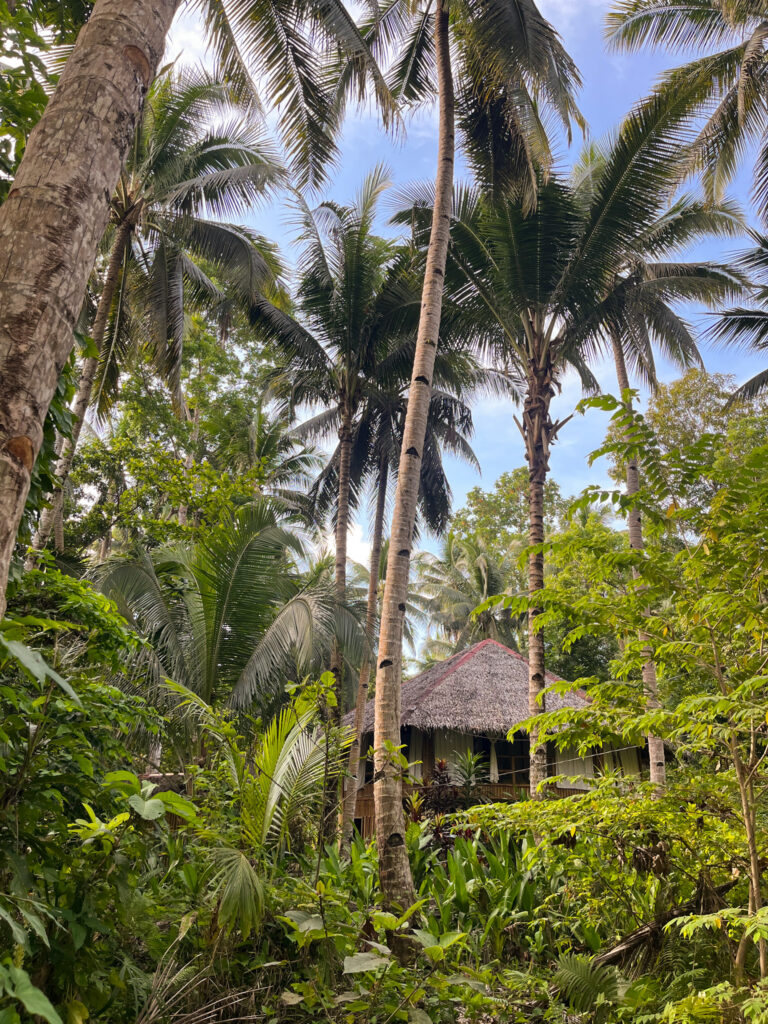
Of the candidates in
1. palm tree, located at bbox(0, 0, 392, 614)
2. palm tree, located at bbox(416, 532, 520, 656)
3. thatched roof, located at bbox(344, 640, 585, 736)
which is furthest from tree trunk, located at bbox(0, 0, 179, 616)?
palm tree, located at bbox(416, 532, 520, 656)

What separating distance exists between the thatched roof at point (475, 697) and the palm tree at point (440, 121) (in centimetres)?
821

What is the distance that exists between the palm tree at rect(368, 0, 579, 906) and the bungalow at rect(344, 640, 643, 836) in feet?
28.5

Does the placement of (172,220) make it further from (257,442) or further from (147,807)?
(147,807)

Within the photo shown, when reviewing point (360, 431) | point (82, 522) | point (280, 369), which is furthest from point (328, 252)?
point (82, 522)

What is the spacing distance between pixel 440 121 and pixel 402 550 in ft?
14.3

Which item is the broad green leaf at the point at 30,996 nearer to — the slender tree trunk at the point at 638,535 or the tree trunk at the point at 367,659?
the slender tree trunk at the point at 638,535

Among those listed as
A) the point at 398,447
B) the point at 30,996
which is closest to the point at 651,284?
the point at 398,447

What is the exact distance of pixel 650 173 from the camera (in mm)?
8875

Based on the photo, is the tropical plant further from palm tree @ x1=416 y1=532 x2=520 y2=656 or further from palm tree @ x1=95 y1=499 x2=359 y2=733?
palm tree @ x1=416 y1=532 x2=520 y2=656

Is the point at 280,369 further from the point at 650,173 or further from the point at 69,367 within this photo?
the point at 69,367

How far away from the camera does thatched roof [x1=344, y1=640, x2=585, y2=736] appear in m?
13.3

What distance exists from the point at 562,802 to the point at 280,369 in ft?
40.0

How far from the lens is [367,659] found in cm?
1055

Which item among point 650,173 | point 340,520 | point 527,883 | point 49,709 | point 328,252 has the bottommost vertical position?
point 527,883
